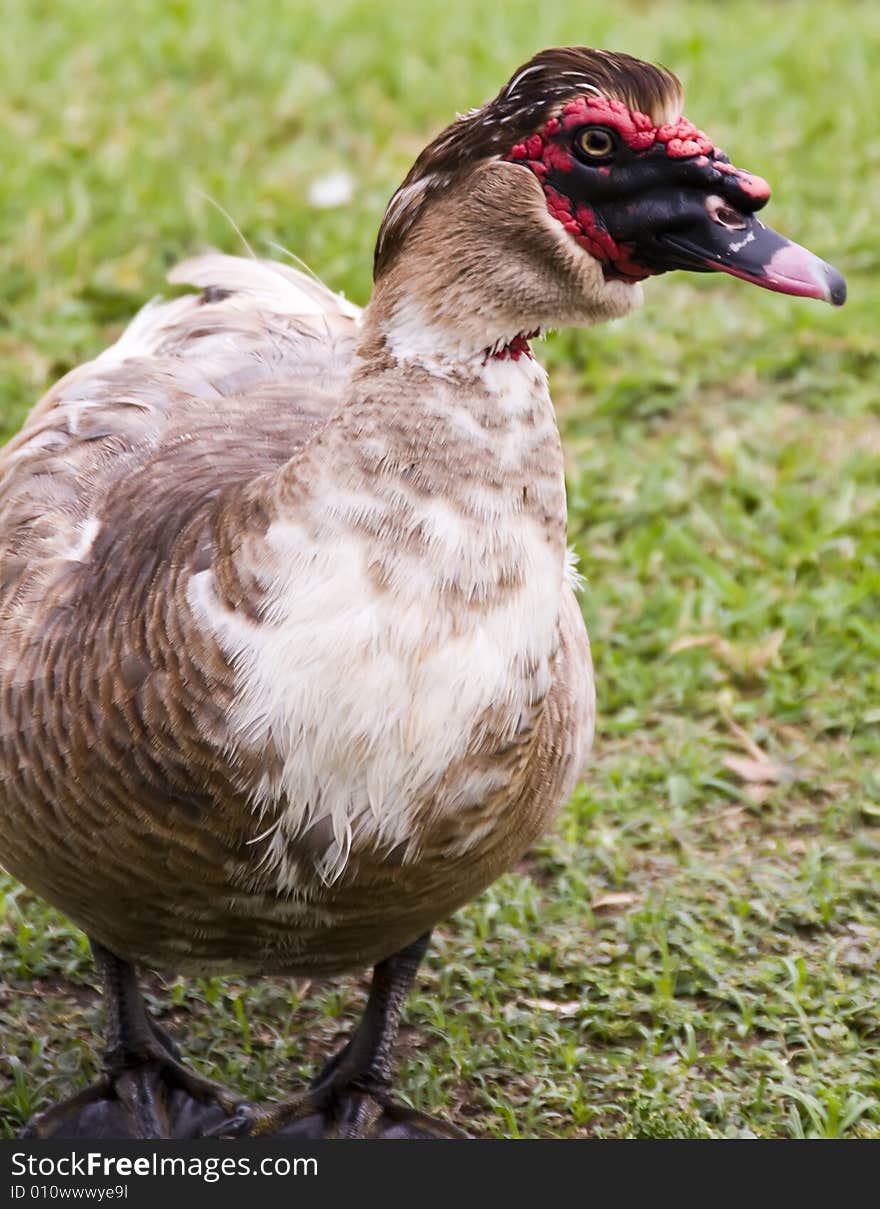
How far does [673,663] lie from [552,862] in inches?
33.5

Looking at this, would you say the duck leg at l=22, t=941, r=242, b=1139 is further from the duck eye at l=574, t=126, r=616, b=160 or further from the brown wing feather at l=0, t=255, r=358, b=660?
the duck eye at l=574, t=126, r=616, b=160

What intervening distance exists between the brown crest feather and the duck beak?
0.54 ft

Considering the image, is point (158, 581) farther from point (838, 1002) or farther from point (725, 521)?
point (725, 521)

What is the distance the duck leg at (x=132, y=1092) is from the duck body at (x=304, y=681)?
1.12 ft

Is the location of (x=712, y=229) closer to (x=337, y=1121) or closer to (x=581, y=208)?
(x=581, y=208)

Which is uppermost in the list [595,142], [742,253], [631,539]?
[595,142]

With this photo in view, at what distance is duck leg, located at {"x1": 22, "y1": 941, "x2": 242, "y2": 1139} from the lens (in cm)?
349

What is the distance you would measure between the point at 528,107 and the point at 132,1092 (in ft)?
6.65

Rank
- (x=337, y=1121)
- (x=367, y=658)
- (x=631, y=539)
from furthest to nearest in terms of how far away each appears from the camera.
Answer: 1. (x=631, y=539)
2. (x=337, y=1121)
3. (x=367, y=658)

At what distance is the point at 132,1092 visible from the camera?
3.55m

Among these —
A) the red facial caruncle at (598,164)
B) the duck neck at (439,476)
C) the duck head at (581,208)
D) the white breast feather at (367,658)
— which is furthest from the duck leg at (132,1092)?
the red facial caruncle at (598,164)

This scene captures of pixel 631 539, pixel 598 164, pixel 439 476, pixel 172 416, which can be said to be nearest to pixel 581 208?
pixel 598 164

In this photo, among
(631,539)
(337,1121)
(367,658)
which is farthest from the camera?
(631,539)

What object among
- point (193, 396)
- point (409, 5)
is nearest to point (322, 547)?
point (193, 396)
